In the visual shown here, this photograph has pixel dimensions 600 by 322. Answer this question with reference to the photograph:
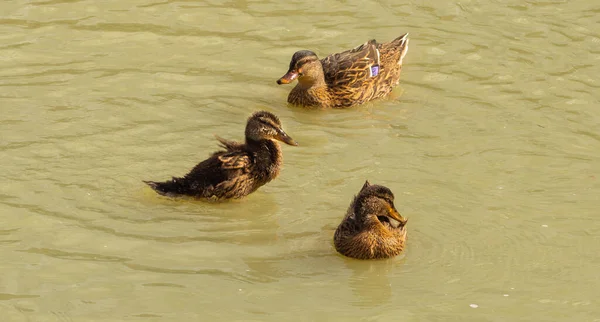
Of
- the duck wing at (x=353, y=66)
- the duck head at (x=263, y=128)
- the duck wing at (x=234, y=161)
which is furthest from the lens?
the duck wing at (x=353, y=66)

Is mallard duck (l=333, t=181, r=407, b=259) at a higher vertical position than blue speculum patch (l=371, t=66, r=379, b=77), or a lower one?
lower

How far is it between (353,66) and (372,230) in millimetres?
4237

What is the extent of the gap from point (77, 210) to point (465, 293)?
10.7ft

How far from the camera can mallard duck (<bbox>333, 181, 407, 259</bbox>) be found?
343 inches

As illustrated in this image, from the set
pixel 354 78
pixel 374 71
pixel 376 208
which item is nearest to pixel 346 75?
pixel 354 78

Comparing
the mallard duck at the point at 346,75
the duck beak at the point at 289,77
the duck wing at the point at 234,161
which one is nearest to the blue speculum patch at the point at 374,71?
the mallard duck at the point at 346,75

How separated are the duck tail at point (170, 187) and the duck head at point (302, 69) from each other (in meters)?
2.82

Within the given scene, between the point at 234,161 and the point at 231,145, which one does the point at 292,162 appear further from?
the point at 234,161

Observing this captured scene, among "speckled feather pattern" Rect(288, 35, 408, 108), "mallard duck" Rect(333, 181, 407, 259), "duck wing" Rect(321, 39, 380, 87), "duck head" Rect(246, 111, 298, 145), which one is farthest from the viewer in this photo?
"duck wing" Rect(321, 39, 380, 87)

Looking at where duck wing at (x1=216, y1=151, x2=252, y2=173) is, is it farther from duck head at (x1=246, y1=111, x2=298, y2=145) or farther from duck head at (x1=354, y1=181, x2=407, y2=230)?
duck head at (x1=354, y1=181, x2=407, y2=230)

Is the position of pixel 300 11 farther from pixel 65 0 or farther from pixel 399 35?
pixel 65 0

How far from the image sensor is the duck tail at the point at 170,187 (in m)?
9.55

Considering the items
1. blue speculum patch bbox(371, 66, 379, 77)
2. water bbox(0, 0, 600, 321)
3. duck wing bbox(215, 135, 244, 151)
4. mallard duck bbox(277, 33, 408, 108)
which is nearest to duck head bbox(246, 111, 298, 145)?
duck wing bbox(215, 135, 244, 151)

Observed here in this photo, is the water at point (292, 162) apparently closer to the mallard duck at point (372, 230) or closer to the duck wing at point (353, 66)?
the mallard duck at point (372, 230)
